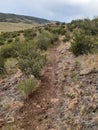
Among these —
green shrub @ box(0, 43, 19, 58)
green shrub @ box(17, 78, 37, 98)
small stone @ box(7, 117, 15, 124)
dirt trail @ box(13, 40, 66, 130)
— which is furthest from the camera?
green shrub @ box(0, 43, 19, 58)

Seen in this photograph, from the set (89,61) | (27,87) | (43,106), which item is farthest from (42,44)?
(43,106)

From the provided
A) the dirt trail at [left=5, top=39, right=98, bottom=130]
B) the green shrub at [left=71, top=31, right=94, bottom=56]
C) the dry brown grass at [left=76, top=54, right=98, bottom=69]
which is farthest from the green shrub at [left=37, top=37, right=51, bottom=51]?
the dirt trail at [left=5, top=39, right=98, bottom=130]

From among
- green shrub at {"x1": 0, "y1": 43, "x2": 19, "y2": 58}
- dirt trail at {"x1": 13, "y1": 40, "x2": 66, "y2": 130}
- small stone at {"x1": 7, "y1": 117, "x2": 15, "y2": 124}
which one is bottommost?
small stone at {"x1": 7, "y1": 117, "x2": 15, "y2": 124}

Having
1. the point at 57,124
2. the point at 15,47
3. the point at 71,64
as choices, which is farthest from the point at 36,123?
the point at 15,47

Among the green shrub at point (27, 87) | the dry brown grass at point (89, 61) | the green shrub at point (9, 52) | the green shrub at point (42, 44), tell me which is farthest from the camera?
the green shrub at point (42, 44)

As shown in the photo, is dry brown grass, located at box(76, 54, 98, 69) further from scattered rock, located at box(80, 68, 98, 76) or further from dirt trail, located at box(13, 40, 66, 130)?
dirt trail, located at box(13, 40, 66, 130)

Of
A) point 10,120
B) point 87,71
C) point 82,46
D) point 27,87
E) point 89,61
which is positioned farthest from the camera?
point 82,46

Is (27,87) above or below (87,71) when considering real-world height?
below

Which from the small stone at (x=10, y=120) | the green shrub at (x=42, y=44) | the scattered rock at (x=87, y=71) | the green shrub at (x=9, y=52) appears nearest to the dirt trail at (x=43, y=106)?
the small stone at (x=10, y=120)

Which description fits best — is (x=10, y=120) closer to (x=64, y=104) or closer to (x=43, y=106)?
(x=43, y=106)

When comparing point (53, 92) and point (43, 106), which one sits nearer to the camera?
point (43, 106)

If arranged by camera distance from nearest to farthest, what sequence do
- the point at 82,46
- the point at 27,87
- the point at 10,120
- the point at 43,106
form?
the point at 10,120, the point at 43,106, the point at 27,87, the point at 82,46

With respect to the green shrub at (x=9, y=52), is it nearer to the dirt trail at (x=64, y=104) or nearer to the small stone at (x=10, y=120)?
the dirt trail at (x=64, y=104)

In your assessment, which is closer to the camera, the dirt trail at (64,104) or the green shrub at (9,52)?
the dirt trail at (64,104)
